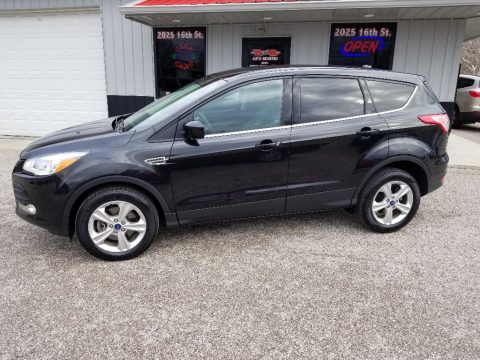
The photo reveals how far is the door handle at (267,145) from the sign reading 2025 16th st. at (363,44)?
5.35 meters

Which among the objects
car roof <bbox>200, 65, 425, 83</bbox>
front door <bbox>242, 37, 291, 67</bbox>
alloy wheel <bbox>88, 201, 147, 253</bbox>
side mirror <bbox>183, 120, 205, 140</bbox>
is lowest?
alloy wheel <bbox>88, 201, 147, 253</bbox>

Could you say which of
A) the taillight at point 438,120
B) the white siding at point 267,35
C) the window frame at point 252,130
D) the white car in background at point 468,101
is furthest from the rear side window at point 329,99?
the white car in background at point 468,101

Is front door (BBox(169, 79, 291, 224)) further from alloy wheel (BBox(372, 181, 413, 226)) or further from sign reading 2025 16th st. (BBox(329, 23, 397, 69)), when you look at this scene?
sign reading 2025 16th st. (BBox(329, 23, 397, 69))

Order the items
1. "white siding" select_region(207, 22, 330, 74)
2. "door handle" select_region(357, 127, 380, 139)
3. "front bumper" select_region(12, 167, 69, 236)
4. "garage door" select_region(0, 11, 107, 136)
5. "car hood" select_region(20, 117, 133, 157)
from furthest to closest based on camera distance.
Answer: "garage door" select_region(0, 11, 107, 136)
"white siding" select_region(207, 22, 330, 74)
"door handle" select_region(357, 127, 380, 139)
"car hood" select_region(20, 117, 133, 157)
"front bumper" select_region(12, 167, 69, 236)

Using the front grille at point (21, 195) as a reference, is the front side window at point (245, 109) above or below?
above

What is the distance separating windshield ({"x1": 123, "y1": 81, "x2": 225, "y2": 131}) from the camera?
3.53 meters

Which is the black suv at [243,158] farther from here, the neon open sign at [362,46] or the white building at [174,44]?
the neon open sign at [362,46]

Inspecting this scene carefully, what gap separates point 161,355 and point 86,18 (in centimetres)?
873

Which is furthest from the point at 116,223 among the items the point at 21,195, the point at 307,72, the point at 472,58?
the point at 472,58

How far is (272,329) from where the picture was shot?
8.37ft

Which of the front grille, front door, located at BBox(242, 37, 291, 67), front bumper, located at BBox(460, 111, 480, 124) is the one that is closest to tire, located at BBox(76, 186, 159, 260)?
the front grille

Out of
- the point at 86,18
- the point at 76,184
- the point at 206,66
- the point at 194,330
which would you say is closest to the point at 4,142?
the point at 86,18

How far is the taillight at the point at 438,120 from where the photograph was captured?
3.98 meters

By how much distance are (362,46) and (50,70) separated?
7390 millimetres
